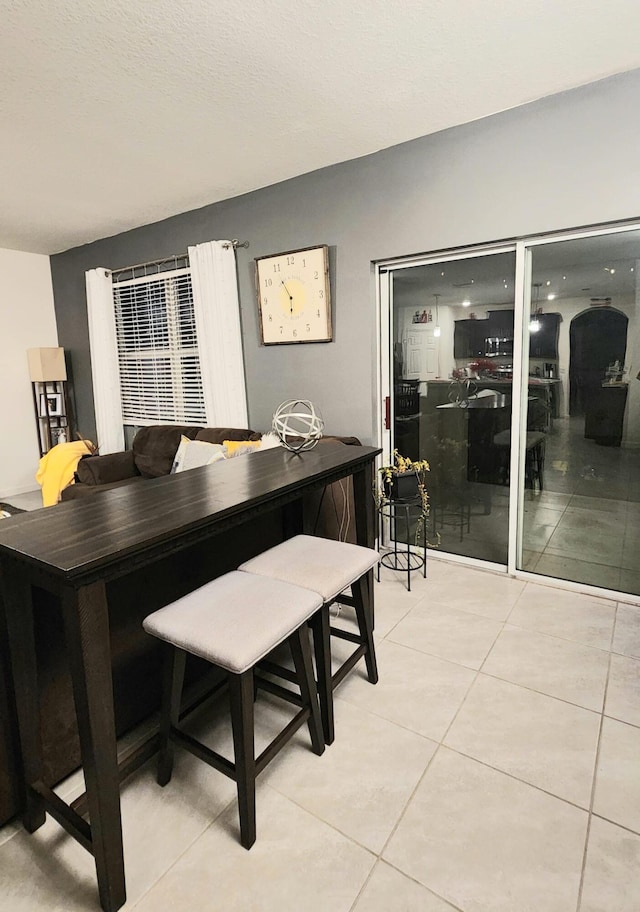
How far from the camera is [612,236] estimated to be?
99.8 inches

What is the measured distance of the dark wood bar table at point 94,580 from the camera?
3.66 feet

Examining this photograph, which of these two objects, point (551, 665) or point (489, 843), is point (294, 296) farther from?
point (489, 843)

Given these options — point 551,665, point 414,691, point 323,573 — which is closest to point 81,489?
point 323,573

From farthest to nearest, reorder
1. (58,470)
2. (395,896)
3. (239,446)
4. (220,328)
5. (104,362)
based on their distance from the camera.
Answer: (104,362), (58,470), (220,328), (239,446), (395,896)

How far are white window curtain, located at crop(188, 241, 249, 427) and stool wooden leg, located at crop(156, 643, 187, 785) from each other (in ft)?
8.70

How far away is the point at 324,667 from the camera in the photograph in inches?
68.6

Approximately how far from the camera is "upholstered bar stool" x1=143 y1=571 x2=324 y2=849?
1.32 meters

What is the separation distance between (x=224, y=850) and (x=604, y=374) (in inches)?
108

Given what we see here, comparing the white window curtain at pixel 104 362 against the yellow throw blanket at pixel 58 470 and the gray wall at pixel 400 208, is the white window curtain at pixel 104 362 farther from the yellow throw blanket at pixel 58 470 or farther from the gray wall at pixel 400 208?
the gray wall at pixel 400 208

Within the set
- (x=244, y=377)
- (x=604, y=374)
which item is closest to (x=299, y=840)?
(x=604, y=374)

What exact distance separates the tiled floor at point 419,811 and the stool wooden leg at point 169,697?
0.11 metres

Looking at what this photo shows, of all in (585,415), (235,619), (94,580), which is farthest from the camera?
(585,415)

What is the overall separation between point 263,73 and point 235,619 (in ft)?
7.70

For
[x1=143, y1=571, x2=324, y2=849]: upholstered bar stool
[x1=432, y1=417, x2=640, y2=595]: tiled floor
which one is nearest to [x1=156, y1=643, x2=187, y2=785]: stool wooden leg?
Result: [x1=143, y1=571, x2=324, y2=849]: upholstered bar stool
